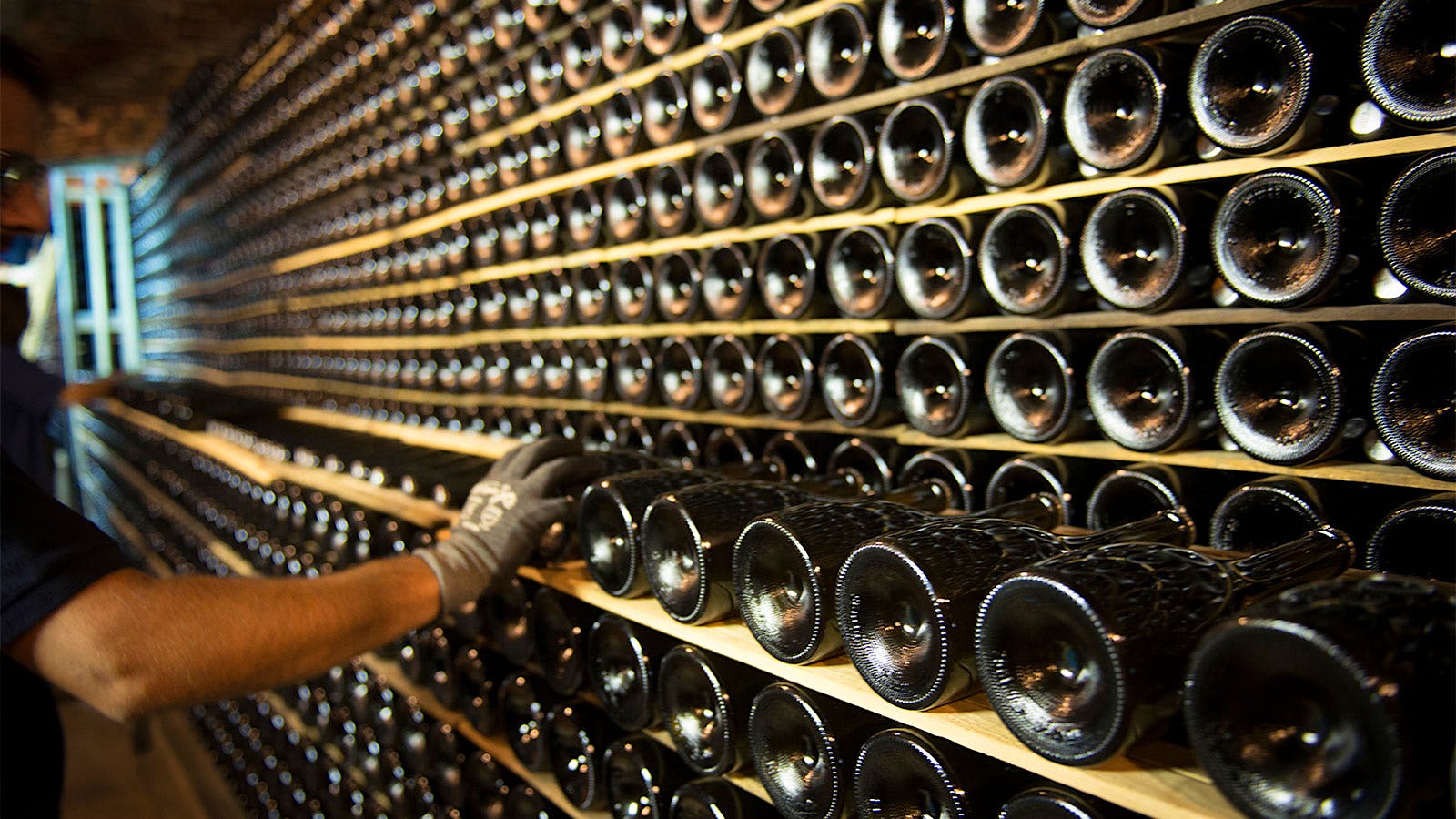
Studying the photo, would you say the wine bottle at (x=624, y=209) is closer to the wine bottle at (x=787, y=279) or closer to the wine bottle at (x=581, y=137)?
the wine bottle at (x=581, y=137)

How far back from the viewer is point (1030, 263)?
1745 mm

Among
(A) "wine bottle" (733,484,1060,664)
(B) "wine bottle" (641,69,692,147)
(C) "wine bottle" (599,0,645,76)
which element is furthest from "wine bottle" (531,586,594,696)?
(C) "wine bottle" (599,0,645,76)

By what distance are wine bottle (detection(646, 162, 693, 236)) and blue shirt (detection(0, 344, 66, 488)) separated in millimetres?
3952

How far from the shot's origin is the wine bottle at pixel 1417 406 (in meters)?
1.26


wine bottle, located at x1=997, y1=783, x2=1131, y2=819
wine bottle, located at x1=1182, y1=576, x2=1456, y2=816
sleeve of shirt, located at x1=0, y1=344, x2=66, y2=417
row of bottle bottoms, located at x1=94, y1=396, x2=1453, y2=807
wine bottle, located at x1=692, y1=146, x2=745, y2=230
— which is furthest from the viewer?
sleeve of shirt, located at x1=0, y1=344, x2=66, y2=417

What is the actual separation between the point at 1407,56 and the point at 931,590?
0.97 metres

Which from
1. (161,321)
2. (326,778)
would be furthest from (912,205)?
Answer: (161,321)

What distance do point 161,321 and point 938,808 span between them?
35.5ft

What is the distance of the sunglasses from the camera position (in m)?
1.87

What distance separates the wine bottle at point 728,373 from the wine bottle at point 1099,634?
1.26m

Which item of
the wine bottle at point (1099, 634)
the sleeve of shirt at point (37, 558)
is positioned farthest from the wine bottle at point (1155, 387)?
the sleeve of shirt at point (37, 558)

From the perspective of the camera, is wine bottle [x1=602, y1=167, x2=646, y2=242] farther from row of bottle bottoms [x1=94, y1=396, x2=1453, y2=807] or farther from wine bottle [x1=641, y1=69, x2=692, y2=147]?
row of bottle bottoms [x1=94, y1=396, x2=1453, y2=807]

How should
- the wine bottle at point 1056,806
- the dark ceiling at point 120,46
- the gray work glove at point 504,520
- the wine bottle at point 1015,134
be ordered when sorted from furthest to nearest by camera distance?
the dark ceiling at point 120,46
the gray work glove at point 504,520
the wine bottle at point 1015,134
the wine bottle at point 1056,806

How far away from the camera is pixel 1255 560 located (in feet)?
3.94
